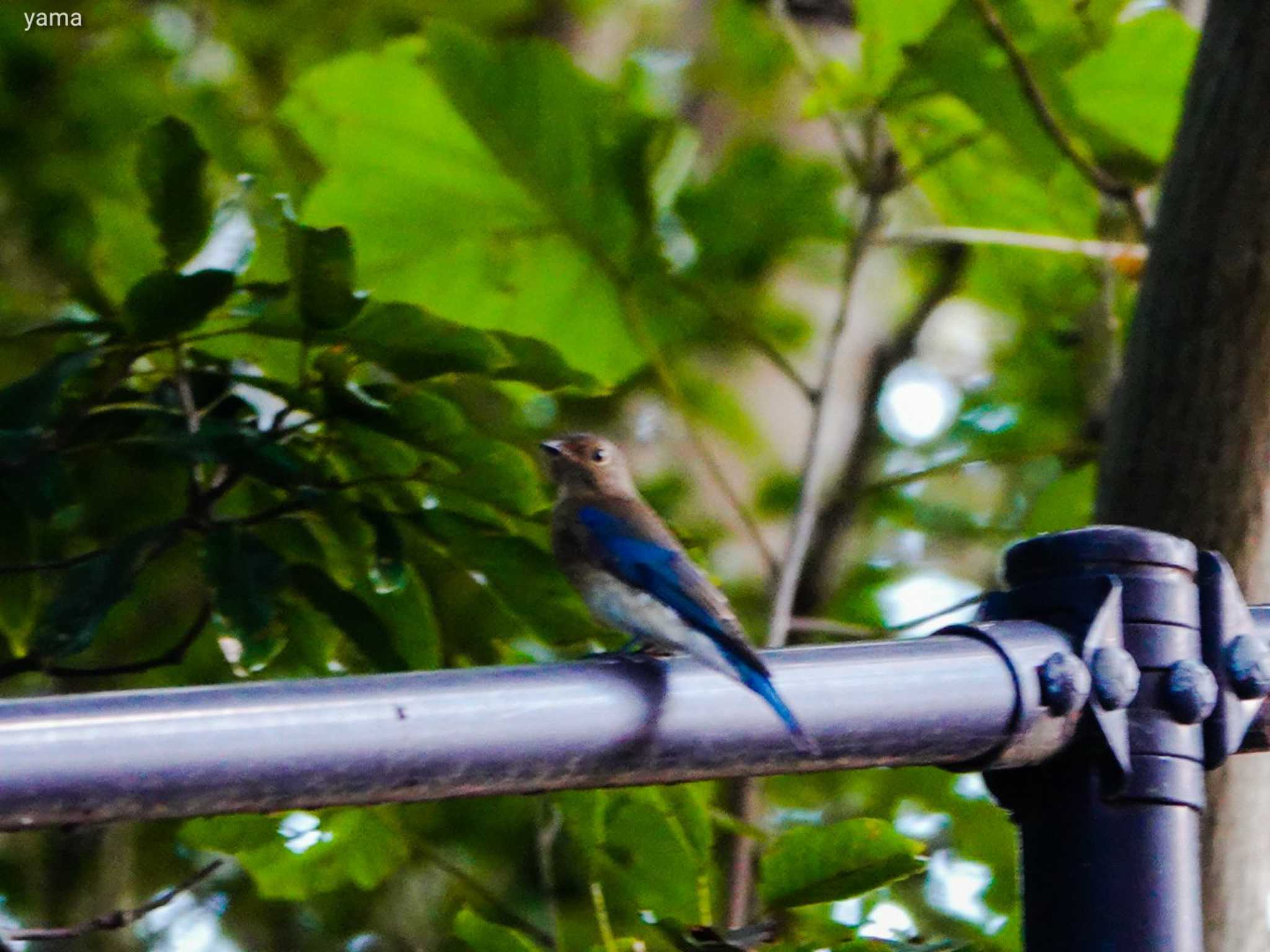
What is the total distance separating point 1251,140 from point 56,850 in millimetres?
2694

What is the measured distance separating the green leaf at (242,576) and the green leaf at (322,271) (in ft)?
0.89

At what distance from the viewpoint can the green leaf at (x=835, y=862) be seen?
→ 1.81 m

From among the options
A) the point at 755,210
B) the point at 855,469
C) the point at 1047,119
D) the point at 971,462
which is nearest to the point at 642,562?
the point at 971,462

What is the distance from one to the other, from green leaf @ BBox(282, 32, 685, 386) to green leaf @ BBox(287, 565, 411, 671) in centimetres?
128

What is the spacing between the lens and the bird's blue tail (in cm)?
142

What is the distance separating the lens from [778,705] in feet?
4.66

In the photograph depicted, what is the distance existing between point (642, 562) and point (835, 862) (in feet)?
1.78

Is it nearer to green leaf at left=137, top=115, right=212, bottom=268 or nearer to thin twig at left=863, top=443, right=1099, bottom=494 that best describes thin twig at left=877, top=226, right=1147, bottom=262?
thin twig at left=863, top=443, right=1099, bottom=494

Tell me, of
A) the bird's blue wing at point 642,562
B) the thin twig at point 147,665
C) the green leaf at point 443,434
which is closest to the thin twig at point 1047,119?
the bird's blue wing at point 642,562

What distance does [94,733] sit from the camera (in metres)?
1.18

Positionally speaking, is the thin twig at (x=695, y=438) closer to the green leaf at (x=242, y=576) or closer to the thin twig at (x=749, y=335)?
the thin twig at (x=749, y=335)

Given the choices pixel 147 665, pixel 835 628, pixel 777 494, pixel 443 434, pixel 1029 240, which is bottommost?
pixel 147 665

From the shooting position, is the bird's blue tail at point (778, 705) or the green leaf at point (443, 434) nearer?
the bird's blue tail at point (778, 705)

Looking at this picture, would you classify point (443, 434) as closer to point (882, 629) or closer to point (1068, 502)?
point (882, 629)
